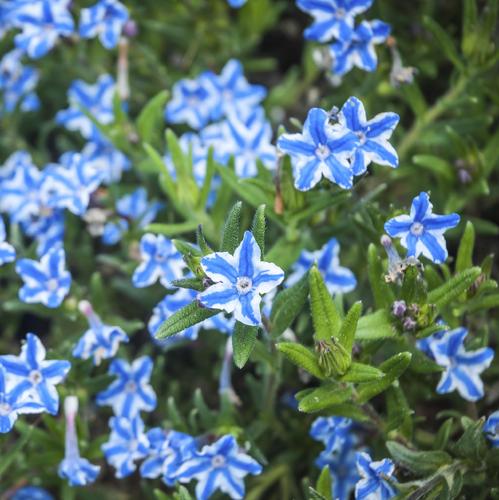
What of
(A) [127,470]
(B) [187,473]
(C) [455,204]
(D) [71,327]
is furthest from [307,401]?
(D) [71,327]

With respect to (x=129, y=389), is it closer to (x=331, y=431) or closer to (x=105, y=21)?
(x=331, y=431)

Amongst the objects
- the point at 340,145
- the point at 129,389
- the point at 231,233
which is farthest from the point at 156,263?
the point at 340,145

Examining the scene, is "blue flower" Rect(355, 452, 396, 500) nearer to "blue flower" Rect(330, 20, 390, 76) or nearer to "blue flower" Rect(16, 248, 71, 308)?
"blue flower" Rect(16, 248, 71, 308)

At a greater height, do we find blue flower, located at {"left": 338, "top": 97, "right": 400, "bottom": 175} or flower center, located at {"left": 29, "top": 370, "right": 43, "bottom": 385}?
blue flower, located at {"left": 338, "top": 97, "right": 400, "bottom": 175}

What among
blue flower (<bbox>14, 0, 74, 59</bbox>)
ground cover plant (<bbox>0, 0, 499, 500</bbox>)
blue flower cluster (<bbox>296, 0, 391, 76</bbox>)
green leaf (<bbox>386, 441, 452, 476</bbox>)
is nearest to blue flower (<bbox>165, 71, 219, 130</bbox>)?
ground cover plant (<bbox>0, 0, 499, 500</bbox>)

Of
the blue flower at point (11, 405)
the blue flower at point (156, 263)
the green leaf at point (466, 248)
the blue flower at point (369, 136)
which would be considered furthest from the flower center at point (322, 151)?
the blue flower at point (11, 405)

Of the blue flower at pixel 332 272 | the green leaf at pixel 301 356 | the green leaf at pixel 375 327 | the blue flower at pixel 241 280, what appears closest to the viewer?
the blue flower at pixel 241 280

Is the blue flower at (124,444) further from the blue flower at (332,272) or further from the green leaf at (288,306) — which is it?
the blue flower at (332,272)
